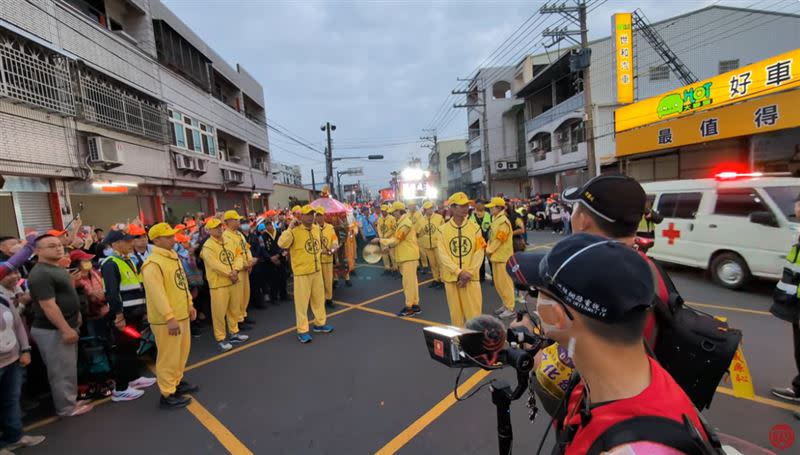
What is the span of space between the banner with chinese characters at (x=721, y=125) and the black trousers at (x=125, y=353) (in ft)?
53.8

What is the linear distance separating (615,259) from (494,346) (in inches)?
26.3

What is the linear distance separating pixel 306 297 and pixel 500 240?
128 inches

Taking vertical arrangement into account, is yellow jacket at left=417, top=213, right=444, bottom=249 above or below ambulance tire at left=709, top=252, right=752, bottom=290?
above

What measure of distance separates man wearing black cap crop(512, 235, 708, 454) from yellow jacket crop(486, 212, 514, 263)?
4.75m

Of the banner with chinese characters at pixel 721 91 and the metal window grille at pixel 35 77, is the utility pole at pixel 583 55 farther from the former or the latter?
the metal window grille at pixel 35 77

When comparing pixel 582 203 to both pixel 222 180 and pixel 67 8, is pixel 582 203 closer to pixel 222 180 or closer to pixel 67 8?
pixel 67 8

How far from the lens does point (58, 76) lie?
833 centimetres

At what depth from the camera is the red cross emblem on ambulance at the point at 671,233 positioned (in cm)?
705

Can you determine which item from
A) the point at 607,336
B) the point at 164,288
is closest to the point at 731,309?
the point at 607,336

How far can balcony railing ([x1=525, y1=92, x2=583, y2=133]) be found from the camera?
20.4 meters

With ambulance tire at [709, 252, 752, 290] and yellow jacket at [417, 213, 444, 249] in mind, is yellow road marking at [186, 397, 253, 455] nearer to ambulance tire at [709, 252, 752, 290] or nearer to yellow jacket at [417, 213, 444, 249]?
yellow jacket at [417, 213, 444, 249]

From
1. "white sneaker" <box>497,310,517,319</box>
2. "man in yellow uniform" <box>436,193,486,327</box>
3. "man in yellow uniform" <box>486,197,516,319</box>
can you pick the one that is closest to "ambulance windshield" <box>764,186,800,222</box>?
"man in yellow uniform" <box>486,197,516,319</box>

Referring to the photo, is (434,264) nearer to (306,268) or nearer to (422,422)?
(306,268)

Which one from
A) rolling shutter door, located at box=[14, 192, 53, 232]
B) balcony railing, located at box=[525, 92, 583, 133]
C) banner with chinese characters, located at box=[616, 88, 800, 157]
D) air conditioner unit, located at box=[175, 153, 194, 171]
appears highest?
balcony railing, located at box=[525, 92, 583, 133]
